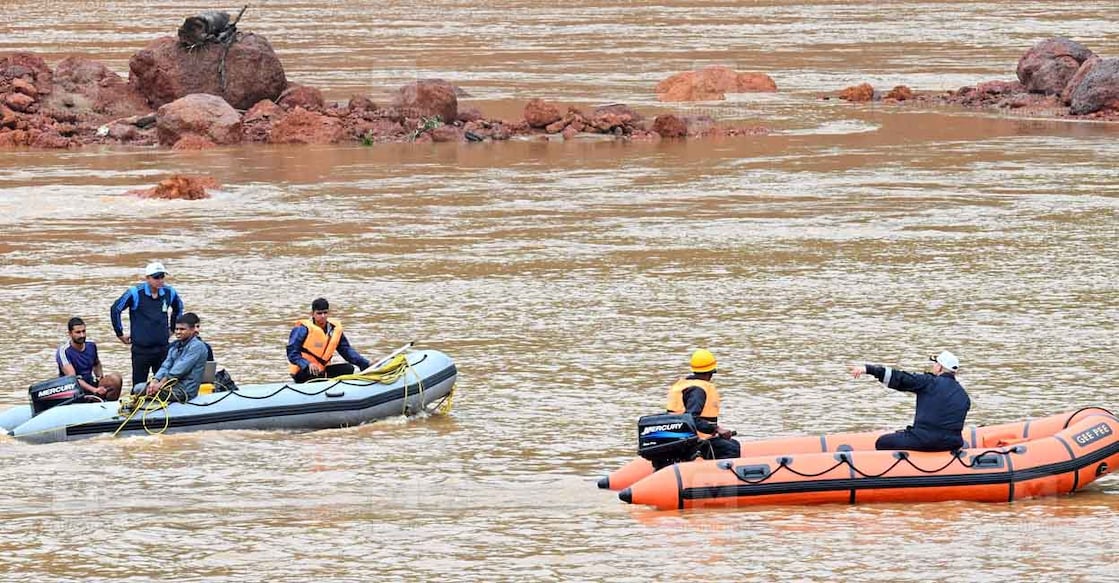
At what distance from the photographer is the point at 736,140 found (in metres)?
41.1

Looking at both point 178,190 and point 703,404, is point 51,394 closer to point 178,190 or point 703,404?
point 703,404

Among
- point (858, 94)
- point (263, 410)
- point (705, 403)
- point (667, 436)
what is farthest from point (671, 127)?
point (667, 436)

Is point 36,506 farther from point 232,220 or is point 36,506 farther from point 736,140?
point 736,140

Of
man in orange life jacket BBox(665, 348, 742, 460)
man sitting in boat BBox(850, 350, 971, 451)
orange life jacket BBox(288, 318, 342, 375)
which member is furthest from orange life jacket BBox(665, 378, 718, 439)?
orange life jacket BBox(288, 318, 342, 375)

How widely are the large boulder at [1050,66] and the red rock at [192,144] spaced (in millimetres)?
21977

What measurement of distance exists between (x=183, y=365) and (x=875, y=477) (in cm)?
621

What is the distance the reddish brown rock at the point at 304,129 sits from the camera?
4072 cm

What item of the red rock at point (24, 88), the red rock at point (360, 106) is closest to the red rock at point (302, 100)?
the red rock at point (360, 106)

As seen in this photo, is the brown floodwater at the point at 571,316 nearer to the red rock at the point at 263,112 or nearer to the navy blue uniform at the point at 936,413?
the navy blue uniform at the point at 936,413

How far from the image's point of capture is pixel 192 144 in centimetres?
3994

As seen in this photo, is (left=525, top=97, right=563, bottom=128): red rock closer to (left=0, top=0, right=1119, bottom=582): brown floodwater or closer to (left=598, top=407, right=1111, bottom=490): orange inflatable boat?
(left=0, top=0, right=1119, bottom=582): brown floodwater

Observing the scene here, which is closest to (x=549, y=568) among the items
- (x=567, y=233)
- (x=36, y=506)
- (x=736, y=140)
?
(x=36, y=506)

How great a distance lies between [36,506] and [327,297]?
31.6 ft

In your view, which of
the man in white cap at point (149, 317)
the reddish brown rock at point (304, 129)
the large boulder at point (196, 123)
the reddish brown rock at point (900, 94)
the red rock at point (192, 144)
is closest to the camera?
the man in white cap at point (149, 317)
